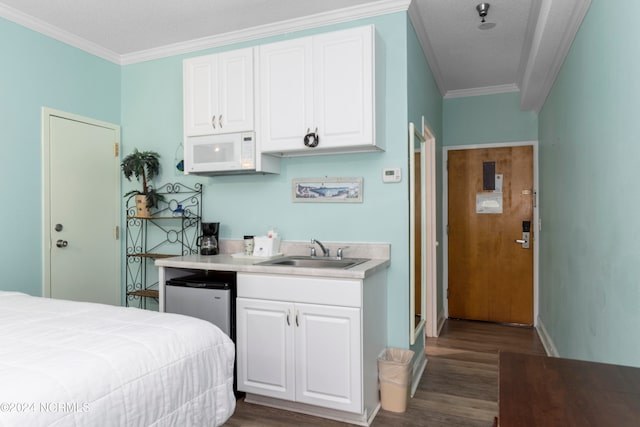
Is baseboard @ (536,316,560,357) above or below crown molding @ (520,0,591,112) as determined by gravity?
below

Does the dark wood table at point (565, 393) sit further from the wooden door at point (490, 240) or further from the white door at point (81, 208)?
the wooden door at point (490, 240)

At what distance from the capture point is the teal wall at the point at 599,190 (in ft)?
5.50

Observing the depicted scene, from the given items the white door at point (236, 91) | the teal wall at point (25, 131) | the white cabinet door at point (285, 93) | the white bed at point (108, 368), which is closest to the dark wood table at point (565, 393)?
the white bed at point (108, 368)

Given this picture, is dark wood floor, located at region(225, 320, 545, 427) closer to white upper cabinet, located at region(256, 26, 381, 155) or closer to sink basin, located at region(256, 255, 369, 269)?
sink basin, located at region(256, 255, 369, 269)

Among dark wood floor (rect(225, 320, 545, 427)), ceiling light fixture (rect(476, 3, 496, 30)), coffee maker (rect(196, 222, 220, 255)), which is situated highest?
ceiling light fixture (rect(476, 3, 496, 30))

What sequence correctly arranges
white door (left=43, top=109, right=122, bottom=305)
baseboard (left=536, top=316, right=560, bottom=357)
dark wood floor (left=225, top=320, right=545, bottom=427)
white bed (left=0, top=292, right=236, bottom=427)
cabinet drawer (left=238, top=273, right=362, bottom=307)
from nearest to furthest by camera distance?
white bed (left=0, top=292, right=236, bottom=427)
cabinet drawer (left=238, top=273, right=362, bottom=307)
dark wood floor (left=225, top=320, right=545, bottom=427)
white door (left=43, top=109, right=122, bottom=305)
baseboard (left=536, top=316, right=560, bottom=357)

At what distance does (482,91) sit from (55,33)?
13.8ft

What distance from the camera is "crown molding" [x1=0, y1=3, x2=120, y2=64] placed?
3.03 metres

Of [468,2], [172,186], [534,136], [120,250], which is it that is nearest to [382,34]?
[468,2]

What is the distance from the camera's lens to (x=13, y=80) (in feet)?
10.1

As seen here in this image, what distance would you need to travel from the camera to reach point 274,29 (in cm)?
329

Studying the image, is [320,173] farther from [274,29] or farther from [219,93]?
[274,29]

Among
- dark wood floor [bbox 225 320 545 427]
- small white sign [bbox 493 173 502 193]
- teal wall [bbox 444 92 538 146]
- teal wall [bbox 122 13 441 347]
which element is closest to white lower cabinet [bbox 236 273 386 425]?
dark wood floor [bbox 225 320 545 427]

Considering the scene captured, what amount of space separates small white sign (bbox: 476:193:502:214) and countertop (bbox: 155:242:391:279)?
7.68 ft
